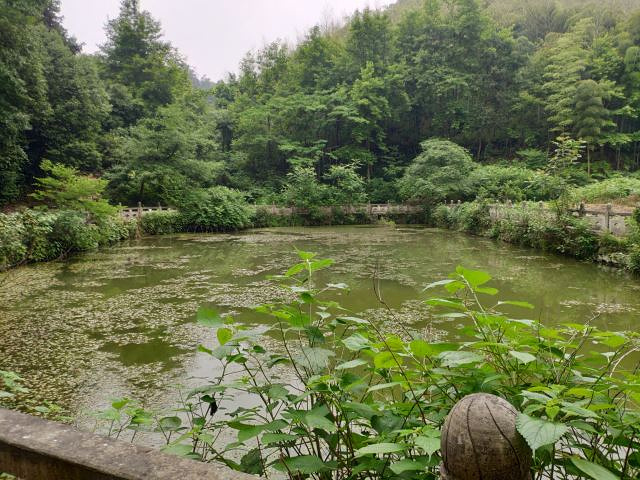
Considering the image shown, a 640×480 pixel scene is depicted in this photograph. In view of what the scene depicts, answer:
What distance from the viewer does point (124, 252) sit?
1173cm

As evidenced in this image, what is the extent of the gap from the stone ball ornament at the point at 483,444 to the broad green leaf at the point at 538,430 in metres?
0.02

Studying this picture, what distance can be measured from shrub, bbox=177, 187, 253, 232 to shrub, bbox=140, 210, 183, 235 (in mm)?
297

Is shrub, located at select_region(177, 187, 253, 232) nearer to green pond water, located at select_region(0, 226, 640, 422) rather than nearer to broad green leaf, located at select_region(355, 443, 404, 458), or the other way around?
green pond water, located at select_region(0, 226, 640, 422)

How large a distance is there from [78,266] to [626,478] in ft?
33.6

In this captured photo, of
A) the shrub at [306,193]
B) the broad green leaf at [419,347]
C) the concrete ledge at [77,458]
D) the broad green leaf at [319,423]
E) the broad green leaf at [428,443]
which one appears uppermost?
the shrub at [306,193]

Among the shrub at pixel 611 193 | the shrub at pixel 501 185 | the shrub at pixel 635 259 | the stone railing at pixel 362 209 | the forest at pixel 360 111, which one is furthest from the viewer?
the stone railing at pixel 362 209

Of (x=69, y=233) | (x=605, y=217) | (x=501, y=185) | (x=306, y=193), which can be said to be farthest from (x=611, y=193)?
(x=69, y=233)

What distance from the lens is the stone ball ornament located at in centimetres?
71

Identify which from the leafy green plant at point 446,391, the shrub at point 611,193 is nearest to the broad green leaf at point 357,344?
the leafy green plant at point 446,391

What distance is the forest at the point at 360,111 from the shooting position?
775 inches

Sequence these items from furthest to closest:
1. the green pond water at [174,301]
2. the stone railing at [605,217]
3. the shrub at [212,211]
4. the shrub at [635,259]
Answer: the shrub at [212,211], the stone railing at [605,217], the shrub at [635,259], the green pond water at [174,301]

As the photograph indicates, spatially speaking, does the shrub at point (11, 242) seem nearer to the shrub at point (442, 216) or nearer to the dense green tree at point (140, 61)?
the shrub at point (442, 216)

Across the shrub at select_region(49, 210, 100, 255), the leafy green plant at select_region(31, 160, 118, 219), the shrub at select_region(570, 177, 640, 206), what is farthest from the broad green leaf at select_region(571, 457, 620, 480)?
the shrub at select_region(570, 177, 640, 206)

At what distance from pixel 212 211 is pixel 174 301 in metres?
12.9
